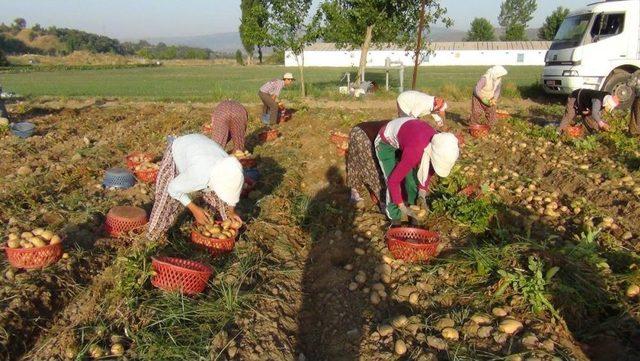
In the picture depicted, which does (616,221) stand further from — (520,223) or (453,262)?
(453,262)

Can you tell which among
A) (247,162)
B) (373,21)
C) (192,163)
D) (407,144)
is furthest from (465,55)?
(192,163)

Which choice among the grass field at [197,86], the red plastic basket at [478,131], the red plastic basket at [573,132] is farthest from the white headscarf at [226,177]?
the grass field at [197,86]

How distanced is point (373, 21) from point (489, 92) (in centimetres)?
792

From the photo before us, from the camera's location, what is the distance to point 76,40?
9825cm

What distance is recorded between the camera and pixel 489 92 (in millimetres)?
8344

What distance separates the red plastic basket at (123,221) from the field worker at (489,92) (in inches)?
251

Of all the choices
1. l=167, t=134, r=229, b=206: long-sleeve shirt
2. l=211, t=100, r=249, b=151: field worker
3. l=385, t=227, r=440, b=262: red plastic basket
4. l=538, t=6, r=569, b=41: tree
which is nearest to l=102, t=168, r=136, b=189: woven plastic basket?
l=211, t=100, r=249, b=151: field worker

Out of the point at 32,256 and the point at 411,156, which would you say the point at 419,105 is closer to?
the point at 411,156

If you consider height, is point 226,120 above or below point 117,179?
above

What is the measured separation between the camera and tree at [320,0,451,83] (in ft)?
48.8

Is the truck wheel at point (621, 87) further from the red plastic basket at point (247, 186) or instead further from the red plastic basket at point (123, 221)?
the red plastic basket at point (123, 221)

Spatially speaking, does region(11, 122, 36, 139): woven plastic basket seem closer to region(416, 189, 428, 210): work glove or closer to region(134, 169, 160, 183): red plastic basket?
region(134, 169, 160, 183): red plastic basket

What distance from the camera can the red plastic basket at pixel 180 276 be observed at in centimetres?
334

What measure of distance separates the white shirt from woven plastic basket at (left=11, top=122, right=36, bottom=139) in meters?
7.42
